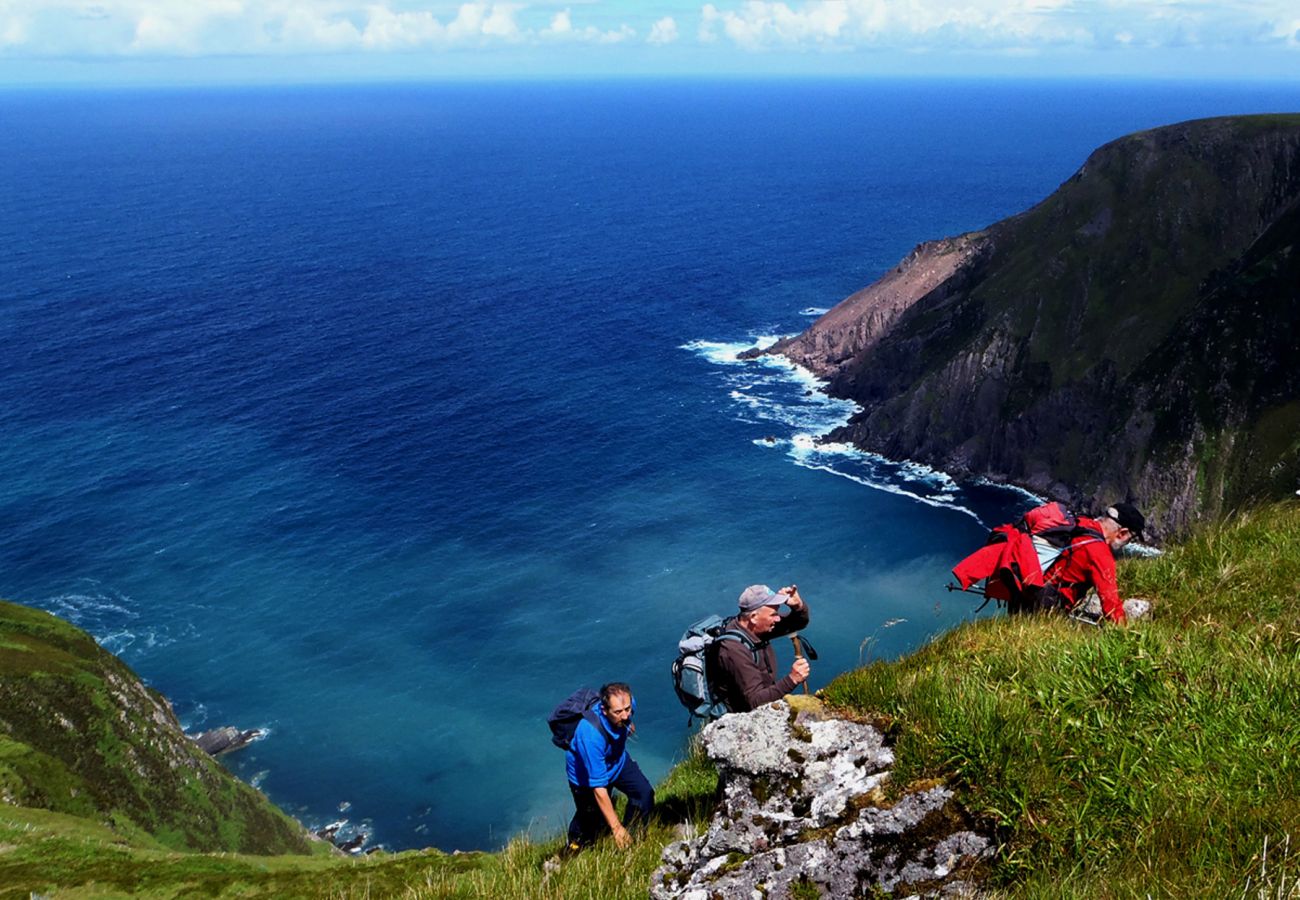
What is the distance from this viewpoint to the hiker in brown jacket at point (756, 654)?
9719 mm

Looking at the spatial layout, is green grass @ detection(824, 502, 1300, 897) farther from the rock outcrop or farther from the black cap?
the black cap

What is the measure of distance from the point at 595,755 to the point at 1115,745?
5966 millimetres

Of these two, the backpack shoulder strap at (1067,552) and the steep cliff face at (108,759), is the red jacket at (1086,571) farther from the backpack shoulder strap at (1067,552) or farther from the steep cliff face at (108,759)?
the steep cliff face at (108,759)

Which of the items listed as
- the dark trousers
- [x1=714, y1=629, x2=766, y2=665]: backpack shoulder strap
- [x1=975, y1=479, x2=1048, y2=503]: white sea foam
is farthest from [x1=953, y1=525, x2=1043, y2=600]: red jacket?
[x1=975, y1=479, x2=1048, y2=503]: white sea foam

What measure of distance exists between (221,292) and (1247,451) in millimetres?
148205

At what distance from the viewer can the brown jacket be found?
31.8 ft

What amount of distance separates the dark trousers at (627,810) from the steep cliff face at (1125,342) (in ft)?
268

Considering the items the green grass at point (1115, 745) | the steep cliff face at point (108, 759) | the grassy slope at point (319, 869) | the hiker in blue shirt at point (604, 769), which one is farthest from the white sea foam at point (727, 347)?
the green grass at point (1115, 745)

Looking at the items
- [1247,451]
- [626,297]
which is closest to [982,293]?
[1247,451]

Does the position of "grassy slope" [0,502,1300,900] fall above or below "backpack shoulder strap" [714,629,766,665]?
above

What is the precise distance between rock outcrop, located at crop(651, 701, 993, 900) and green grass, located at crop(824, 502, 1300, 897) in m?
Result: 0.28

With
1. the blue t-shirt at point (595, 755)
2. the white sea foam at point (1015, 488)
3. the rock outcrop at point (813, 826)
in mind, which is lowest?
the white sea foam at point (1015, 488)

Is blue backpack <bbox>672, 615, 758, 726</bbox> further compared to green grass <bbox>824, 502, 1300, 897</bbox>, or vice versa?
blue backpack <bbox>672, 615, 758, 726</bbox>

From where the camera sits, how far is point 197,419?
360ft
